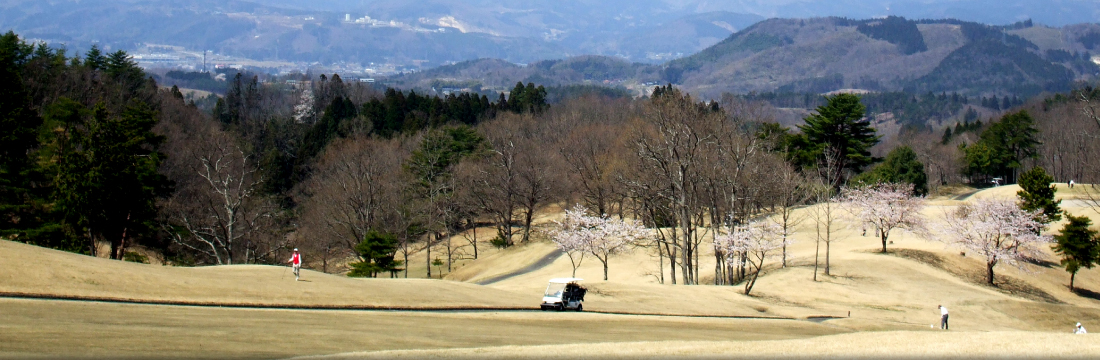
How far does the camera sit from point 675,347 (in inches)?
789

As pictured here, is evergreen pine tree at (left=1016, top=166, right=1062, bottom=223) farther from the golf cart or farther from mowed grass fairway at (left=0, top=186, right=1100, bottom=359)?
the golf cart

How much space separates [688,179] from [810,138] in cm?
3719

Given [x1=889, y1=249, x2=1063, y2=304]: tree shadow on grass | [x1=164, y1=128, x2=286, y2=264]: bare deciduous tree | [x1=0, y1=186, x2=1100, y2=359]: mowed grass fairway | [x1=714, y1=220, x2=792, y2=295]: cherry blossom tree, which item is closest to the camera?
[x1=0, y1=186, x2=1100, y2=359]: mowed grass fairway

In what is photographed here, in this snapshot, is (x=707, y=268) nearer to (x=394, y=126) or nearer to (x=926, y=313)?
(x=926, y=313)

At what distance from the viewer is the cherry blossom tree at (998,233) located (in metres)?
48.7

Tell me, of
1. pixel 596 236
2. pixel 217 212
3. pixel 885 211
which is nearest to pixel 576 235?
pixel 596 236

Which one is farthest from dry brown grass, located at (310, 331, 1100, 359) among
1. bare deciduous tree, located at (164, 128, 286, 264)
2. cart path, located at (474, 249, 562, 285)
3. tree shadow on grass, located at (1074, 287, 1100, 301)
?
bare deciduous tree, located at (164, 128, 286, 264)

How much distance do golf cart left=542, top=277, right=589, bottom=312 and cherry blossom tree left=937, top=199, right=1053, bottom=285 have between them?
1153 inches

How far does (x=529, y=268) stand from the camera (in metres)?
58.2

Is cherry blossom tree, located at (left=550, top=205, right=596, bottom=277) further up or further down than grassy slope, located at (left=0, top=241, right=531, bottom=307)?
further down

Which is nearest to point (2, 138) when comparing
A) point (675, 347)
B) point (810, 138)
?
point (675, 347)

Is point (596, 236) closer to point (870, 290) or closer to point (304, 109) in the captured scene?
point (870, 290)

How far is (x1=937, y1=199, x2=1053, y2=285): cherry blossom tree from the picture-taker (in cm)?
4872

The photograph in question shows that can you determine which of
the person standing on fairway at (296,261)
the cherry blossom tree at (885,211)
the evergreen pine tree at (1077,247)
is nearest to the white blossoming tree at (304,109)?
the cherry blossom tree at (885,211)
